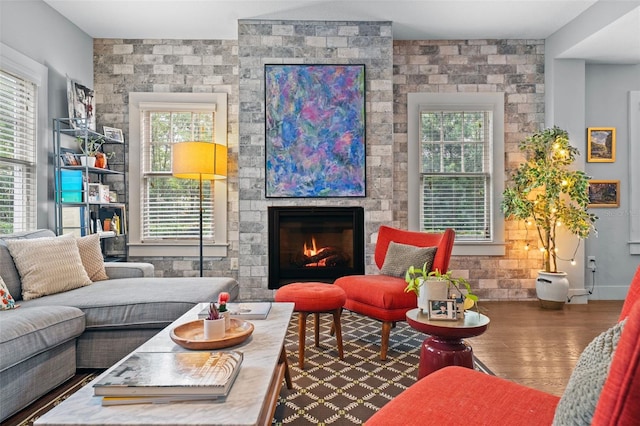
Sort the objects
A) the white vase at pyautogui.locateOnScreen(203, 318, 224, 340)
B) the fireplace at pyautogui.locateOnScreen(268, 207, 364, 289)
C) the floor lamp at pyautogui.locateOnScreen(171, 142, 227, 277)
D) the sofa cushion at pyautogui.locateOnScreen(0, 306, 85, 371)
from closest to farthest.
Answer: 1. the white vase at pyautogui.locateOnScreen(203, 318, 224, 340)
2. the sofa cushion at pyautogui.locateOnScreen(0, 306, 85, 371)
3. the floor lamp at pyautogui.locateOnScreen(171, 142, 227, 277)
4. the fireplace at pyautogui.locateOnScreen(268, 207, 364, 289)

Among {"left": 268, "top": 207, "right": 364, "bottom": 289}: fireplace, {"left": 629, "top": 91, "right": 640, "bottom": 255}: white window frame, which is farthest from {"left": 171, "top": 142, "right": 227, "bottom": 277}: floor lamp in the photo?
{"left": 629, "top": 91, "right": 640, "bottom": 255}: white window frame

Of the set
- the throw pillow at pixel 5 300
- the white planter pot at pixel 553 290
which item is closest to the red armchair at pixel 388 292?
the white planter pot at pixel 553 290

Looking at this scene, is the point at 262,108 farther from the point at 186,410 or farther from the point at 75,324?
the point at 186,410

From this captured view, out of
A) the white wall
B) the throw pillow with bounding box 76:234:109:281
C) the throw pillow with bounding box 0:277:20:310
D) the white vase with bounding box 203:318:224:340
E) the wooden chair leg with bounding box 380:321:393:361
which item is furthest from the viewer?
the white wall

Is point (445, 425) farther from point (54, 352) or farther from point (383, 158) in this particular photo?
point (383, 158)

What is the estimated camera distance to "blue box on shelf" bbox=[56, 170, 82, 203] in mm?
3672

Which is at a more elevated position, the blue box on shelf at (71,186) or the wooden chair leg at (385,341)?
the blue box on shelf at (71,186)

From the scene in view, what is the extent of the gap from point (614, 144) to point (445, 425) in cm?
481

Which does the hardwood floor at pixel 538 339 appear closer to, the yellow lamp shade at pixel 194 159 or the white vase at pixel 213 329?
the white vase at pixel 213 329

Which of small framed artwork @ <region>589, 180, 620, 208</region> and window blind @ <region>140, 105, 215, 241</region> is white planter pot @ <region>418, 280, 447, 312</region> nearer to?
window blind @ <region>140, 105, 215, 241</region>

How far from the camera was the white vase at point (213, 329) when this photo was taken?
1558mm

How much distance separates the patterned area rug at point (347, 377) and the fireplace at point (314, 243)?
0.92m

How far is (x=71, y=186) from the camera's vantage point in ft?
12.1

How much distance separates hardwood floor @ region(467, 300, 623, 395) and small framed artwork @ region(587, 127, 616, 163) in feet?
5.42
